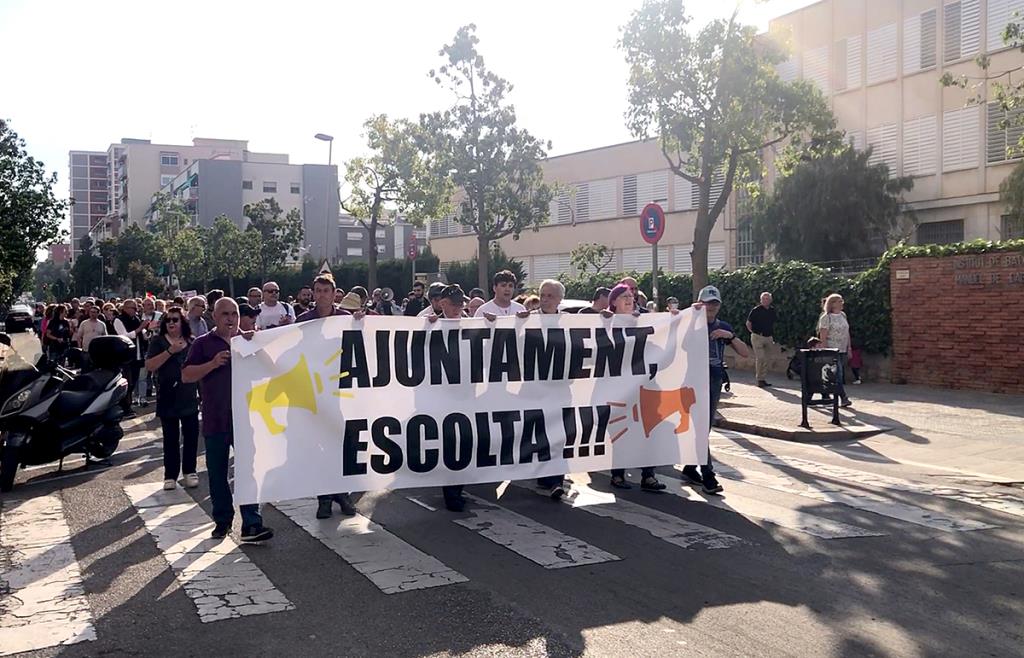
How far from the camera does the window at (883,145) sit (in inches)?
1378

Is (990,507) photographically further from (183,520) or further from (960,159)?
(960,159)

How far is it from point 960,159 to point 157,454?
2967cm

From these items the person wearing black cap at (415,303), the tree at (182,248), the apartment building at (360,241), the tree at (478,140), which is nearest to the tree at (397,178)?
the tree at (478,140)

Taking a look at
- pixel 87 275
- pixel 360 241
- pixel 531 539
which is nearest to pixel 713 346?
pixel 531 539

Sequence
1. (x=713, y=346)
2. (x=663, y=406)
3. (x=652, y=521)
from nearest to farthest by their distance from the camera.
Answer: (x=652, y=521) → (x=663, y=406) → (x=713, y=346)

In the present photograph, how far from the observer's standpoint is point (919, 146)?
113 ft

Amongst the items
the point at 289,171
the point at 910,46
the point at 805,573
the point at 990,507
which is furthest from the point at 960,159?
the point at 289,171

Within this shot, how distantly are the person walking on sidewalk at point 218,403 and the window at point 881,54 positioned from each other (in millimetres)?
33049

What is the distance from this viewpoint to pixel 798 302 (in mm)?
20641

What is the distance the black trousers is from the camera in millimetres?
8763

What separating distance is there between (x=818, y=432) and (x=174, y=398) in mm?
8066

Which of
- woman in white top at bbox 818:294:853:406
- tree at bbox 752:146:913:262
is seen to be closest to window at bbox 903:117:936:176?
tree at bbox 752:146:913:262

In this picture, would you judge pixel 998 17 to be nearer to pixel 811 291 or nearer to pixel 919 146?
pixel 919 146

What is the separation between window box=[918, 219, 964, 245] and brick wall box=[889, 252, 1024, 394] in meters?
16.3
